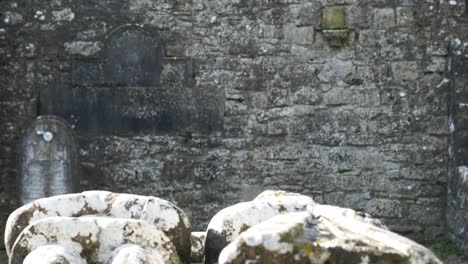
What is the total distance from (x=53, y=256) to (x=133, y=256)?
36cm

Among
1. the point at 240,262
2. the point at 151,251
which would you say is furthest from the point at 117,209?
the point at 240,262

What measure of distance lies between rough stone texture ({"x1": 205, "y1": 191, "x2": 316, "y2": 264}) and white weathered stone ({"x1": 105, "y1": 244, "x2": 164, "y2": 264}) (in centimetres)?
41

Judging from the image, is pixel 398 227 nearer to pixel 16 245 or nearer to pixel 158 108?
pixel 158 108

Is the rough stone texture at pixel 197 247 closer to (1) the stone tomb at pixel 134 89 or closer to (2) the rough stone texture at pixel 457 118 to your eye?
(1) the stone tomb at pixel 134 89

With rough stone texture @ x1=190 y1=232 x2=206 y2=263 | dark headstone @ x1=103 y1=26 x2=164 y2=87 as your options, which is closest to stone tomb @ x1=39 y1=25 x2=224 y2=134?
dark headstone @ x1=103 y1=26 x2=164 y2=87

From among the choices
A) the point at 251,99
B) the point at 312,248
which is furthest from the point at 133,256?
the point at 251,99

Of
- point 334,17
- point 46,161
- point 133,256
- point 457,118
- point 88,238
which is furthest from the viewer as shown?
point 334,17

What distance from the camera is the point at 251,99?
9211 millimetres

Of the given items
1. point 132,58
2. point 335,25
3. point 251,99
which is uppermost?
point 335,25

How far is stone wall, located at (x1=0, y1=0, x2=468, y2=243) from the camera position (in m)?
9.14

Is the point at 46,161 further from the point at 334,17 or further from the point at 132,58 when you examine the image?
the point at 334,17

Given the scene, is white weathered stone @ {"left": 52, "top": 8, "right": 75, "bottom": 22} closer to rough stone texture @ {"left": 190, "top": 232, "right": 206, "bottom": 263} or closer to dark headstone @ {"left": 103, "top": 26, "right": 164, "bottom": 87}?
dark headstone @ {"left": 103, "top": 26, "right": 164, "bottom": 87}

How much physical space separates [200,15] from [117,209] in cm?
418

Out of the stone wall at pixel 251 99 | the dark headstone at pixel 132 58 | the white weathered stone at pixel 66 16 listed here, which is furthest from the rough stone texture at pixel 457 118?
the white weathered stone at pixel 66 16
